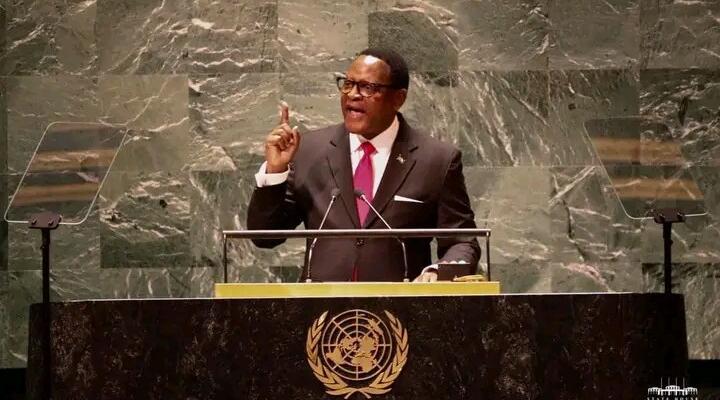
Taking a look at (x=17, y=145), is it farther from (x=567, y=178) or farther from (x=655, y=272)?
(x=655, y=272)

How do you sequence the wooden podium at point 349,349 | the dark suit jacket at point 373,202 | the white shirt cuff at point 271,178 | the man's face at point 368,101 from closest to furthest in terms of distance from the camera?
the wooden podium at point 349,349 < the white shirt cuff at point 271,178 < the dark suit jacket at point 373,202 < the man's face at point 368,101

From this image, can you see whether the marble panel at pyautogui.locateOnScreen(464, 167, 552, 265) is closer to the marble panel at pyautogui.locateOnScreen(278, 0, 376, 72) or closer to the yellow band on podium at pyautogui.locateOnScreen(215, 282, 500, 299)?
the marble panel at pyautogui.locateOnScreen(278, 0, 376, 72)

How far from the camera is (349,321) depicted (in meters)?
4.03

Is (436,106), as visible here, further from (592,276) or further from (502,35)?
(592,276)

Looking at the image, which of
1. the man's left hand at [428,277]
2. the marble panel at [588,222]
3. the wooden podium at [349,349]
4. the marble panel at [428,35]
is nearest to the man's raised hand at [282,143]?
the man's left hand at [428,277]

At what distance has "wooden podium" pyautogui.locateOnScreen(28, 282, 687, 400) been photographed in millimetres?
4000

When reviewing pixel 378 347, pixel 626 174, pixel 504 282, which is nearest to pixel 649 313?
pixel 378 347

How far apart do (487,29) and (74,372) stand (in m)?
4.16

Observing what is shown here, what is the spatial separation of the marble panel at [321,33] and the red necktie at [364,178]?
2035 millimetres

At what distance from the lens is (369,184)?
18.1ft

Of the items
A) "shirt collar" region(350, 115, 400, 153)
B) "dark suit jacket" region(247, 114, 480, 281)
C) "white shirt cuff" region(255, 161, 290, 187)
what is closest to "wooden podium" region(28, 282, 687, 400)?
"dark suit jacket" region(247, 114, 480, 281)

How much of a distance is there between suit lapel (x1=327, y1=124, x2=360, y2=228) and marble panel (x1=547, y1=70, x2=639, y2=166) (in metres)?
2.20

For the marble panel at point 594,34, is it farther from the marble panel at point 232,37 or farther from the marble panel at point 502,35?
the marble panel at point 232,37

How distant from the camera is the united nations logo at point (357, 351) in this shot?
401 cm
